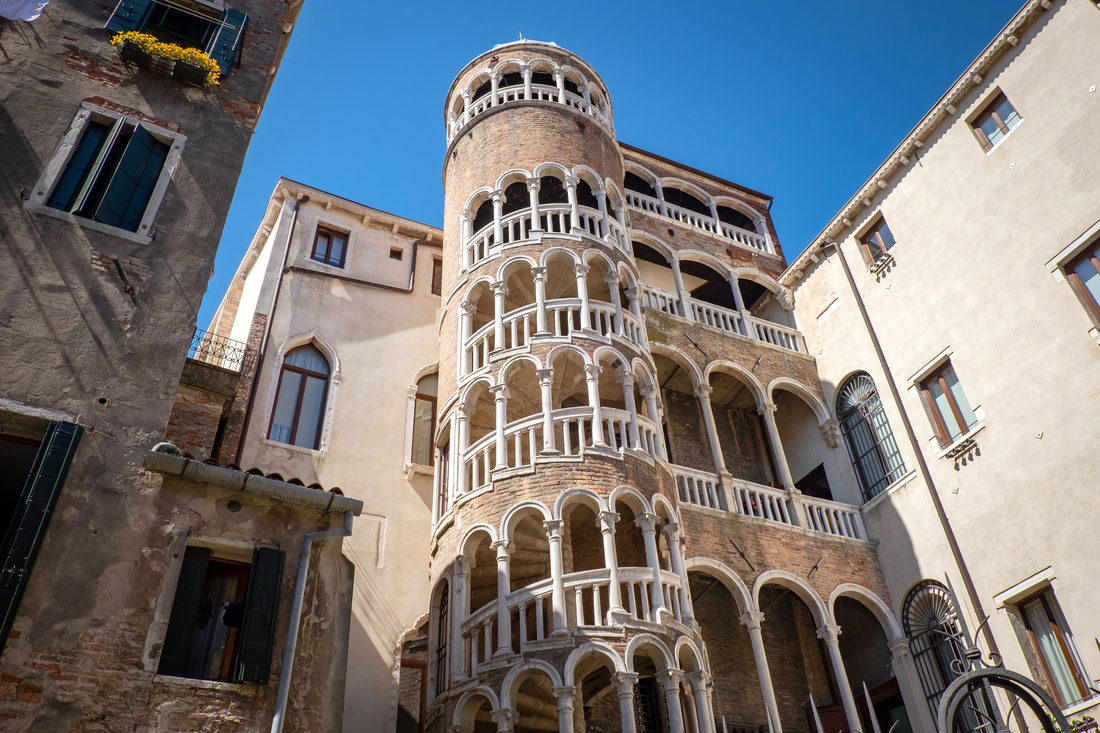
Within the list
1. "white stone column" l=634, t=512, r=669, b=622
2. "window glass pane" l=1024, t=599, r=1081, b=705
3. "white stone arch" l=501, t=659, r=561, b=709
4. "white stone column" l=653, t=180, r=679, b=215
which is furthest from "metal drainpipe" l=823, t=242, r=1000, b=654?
"white stone arch" l=501, t=659, r=561, b=709

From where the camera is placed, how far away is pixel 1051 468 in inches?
545

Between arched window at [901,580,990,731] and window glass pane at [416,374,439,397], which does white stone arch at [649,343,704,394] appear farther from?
arched window at [901,580,990,731]

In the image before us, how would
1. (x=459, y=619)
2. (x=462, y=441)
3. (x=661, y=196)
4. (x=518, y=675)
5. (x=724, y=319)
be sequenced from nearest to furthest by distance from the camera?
(x=518, y=675) < (x=459, y=619) < (x=462, y=441) < (x=724, y=319) < (x=661, y=196)

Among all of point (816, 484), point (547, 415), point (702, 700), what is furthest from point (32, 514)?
point (816, 484)

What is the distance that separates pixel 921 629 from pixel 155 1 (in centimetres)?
1745

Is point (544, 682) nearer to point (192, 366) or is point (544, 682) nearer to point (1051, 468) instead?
point (192, 366)

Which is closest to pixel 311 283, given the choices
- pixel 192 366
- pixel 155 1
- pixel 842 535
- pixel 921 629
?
pixel 192 366

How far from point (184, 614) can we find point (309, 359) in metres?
9.97

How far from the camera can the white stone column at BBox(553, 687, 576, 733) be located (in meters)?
11.8

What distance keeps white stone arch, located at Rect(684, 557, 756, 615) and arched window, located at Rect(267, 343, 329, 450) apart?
806 centimetres

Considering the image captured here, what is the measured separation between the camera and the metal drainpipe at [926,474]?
14.6 meters

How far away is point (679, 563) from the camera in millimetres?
14242

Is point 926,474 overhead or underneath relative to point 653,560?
overhead

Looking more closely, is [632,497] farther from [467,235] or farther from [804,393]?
[467,235]
